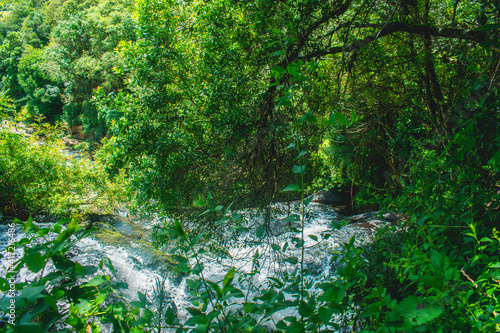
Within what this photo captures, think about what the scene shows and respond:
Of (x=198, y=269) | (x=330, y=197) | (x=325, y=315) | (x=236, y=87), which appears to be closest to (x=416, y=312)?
(x=325, y=315)

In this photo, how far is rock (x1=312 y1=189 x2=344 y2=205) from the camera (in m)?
10.6

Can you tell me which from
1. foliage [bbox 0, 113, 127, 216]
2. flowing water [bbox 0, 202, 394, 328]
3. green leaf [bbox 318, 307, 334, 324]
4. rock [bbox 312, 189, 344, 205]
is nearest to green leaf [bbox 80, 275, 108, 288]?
green leaf [bbox 318, 307, 334, 324]

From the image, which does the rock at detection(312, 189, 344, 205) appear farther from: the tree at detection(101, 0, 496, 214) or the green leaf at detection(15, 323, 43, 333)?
the green leaf at detection(15, 323, 43, 333)

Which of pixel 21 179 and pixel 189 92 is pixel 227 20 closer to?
pixel 189 92

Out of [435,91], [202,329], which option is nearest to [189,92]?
[435,91]

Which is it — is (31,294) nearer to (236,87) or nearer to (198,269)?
(198,269)

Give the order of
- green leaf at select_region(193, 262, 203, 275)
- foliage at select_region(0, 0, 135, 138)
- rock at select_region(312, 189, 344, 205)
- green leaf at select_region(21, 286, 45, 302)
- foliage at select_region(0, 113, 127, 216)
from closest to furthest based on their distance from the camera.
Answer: green leaf at select_region(21, 286, 45, 302)
green leaf at select_region(193, 262, 203, 275)
foliage at select_region(0, 113, 127, 216)
rock at select_region(312, 189, 344, 205)
foliage at select_region(0, 0, 135, 138)

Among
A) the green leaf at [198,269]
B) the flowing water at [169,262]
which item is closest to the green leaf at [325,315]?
the green leaf at [198,269]

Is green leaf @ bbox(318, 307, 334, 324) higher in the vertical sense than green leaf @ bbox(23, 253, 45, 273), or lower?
lower

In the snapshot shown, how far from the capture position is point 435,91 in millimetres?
3820

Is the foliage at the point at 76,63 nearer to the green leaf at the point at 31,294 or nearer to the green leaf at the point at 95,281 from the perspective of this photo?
the green leaf at the point at 95,281

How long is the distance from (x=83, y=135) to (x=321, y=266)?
77.3 ft

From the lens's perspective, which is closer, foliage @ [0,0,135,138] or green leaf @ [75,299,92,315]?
green leaf @ [75,299,92,315]

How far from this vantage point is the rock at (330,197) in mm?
10565
